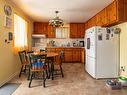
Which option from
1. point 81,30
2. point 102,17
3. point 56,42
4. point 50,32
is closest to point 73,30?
point 81,30

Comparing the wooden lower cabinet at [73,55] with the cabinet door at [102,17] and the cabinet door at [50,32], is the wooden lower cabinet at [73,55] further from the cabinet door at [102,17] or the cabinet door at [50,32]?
the cabinet door at [102,17]

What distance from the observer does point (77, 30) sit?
9094mm

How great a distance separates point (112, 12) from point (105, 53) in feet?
4.15

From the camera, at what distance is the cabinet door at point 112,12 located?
4.26m

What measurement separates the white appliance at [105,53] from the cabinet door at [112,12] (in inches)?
15.6

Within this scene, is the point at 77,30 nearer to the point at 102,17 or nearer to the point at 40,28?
the point at 40,28

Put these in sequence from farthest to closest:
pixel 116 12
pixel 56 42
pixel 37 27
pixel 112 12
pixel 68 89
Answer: pixel 56 42, pixel 37 27, pixel 112 12, pixel 116 12, pixel 68 89

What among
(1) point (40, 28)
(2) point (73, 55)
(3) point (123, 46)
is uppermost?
(1) point (40, 28)

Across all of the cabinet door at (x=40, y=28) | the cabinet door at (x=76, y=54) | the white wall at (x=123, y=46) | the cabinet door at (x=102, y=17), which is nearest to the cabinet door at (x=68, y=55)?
the cabinet door at (x=76, y=54)

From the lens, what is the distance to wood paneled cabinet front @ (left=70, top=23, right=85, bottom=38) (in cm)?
909

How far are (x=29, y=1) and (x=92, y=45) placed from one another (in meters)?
2.39

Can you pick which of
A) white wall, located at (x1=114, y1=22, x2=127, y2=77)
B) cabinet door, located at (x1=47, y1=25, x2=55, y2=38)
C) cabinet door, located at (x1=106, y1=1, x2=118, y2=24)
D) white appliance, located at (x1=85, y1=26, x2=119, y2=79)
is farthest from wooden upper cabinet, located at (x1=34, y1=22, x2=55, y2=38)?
white wall, located at (x1=114, y1=22, x2=127, y2=77)

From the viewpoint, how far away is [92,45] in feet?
16.7

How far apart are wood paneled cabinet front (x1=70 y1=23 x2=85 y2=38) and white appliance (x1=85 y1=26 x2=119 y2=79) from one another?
4.21 metres
